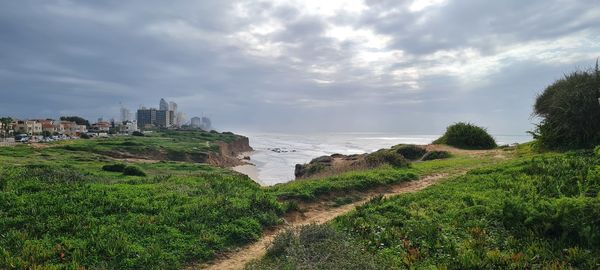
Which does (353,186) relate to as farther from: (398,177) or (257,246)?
(257,246)

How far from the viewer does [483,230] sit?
27.4 ft

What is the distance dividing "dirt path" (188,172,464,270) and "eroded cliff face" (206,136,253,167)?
51.6m

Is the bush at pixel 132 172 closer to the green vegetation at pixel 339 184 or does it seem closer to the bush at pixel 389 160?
the green vegetation at pixel 339 184

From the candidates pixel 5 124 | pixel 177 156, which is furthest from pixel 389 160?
pixel 5 124

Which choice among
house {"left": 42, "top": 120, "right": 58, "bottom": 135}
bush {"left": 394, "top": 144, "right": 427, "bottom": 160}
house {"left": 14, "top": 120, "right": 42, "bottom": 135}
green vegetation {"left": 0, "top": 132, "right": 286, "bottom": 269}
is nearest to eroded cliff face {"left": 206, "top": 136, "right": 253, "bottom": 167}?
bush {"left": 394, "top": 144, "right": 427, "bottom": 160}

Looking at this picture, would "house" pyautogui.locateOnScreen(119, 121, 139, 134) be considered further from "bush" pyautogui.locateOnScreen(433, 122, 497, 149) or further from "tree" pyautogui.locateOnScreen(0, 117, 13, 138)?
"bush" pyautogui.locateOnScreen(433, 122, 497, 149)

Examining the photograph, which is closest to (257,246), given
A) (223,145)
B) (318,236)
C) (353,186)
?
(318,236)

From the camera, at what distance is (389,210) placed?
11.1 meters

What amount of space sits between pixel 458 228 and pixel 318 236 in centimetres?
309

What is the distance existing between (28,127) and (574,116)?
118 m

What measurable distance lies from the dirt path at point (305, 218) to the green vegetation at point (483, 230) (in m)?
0.77

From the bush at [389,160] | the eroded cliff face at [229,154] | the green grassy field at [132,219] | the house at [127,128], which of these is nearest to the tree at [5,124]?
the eroded cliff face at [229,154]

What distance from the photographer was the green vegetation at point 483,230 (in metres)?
6.89

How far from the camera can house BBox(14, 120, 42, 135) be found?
326 feet
